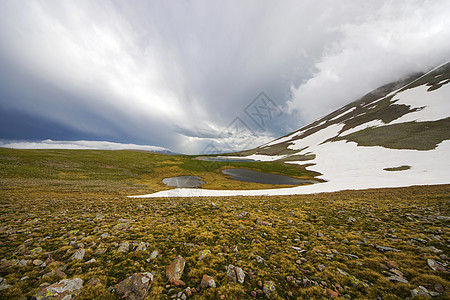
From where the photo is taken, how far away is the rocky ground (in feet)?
16.6

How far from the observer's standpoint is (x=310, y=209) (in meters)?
14.5

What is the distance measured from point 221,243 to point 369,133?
127 meters

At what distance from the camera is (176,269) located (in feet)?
19.8

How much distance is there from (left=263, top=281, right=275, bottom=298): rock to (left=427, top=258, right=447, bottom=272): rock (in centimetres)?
636

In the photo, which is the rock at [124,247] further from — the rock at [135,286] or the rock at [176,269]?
the rock at [176,269]

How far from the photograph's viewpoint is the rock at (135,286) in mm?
4863

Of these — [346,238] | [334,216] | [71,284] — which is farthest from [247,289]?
[334,216]

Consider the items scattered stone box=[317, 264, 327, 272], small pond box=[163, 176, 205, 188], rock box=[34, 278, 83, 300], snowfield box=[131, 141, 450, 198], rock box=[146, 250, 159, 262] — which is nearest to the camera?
rock box=[34, 278, 83, 300]

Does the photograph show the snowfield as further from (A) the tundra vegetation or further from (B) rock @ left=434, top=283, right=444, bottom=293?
(B) rock @ left=434, top=283, right=444, bottom=293

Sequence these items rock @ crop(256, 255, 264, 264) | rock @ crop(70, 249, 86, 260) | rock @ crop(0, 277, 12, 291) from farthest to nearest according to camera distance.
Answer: rock @ crop(256, 255, 264, 264)
rock @ crop(70, 249, 86, 260)
rock @ crop(0, 277, 12, 291)

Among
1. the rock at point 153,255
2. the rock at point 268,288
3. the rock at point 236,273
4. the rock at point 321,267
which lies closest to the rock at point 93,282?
the rock at point 153,255

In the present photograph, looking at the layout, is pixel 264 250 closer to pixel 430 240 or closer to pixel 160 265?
pixel 160 265

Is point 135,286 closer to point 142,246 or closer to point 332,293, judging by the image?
point 142,246

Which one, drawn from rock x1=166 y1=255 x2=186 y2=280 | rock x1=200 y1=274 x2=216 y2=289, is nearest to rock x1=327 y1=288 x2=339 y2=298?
rock x1=200 y1=274 x2=216 y2=289
